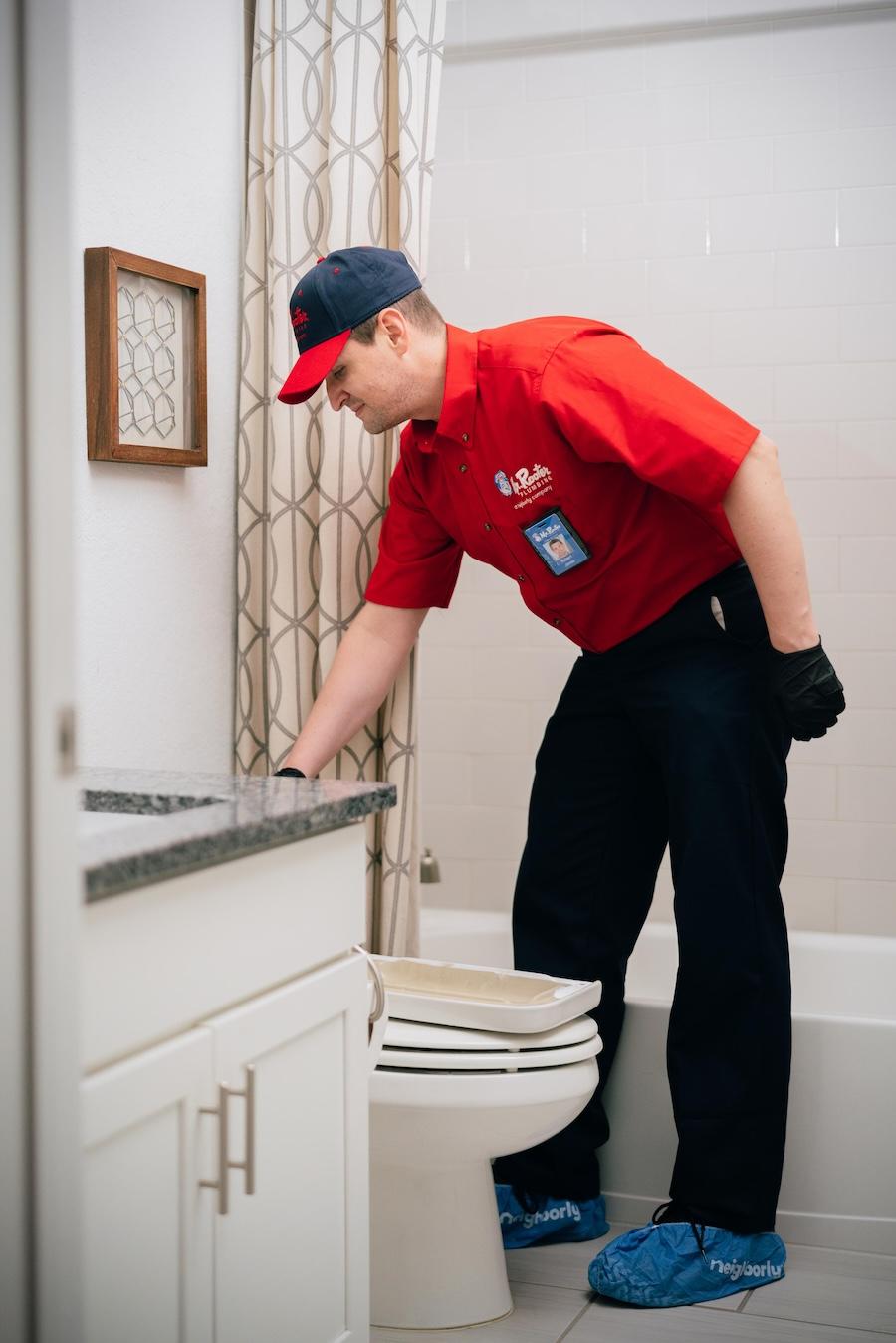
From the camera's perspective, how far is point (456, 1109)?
1.82m

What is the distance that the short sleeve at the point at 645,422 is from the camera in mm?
1867

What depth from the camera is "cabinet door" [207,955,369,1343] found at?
1.31m

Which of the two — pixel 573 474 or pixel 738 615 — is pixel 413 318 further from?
pixel 738 615

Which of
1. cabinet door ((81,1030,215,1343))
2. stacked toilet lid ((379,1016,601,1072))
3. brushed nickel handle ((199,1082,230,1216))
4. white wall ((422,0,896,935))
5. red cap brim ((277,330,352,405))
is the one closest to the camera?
cabinet door ((81,1030,215,1343))

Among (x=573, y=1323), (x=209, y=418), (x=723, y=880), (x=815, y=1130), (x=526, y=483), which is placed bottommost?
(x=573, y=1323)

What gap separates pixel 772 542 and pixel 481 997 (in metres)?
0.72

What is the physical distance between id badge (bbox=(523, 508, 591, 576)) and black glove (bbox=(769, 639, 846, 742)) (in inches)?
12.2

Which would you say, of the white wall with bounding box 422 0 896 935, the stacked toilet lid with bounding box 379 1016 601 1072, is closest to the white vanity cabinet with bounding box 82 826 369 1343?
the stacked toilet lid with bounding box 379 1016 601 1072

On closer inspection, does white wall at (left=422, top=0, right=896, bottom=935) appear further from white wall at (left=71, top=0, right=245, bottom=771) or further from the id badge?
the id badge

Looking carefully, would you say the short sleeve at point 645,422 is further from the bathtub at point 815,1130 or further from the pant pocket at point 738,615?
the bathtub at point 815,1130

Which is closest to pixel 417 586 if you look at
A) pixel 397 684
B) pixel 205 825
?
pixel 397 684

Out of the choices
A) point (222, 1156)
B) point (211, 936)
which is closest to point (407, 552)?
point (211, 936)

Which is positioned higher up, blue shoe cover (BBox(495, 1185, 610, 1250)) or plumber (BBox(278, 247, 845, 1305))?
plumber (BBox(278, 247, 845, 1305))

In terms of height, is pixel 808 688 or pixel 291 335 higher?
pixel 291 335
